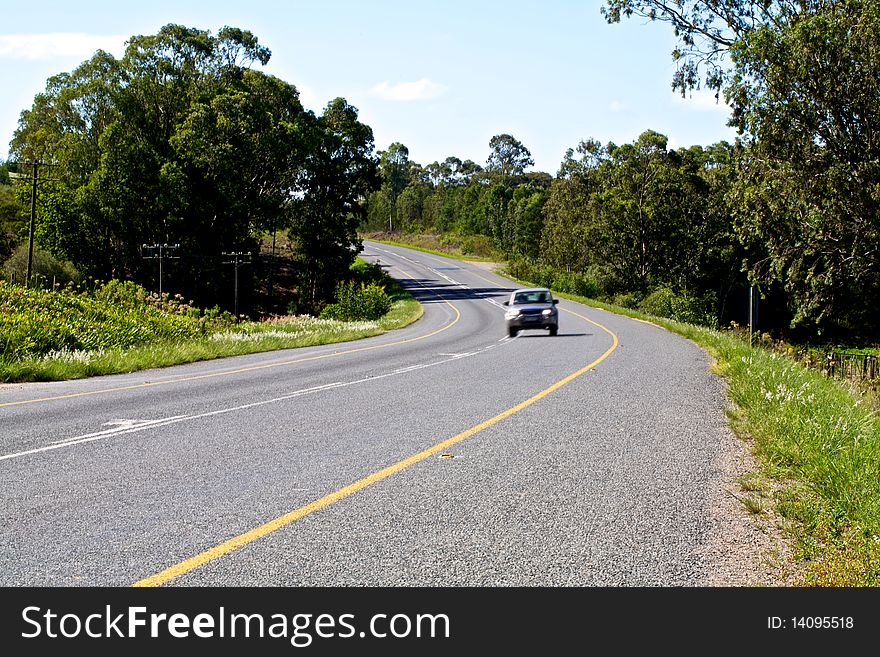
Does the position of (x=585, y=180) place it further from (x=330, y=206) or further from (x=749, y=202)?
(x=749, y=202)

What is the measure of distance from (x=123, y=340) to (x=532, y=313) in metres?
13.7

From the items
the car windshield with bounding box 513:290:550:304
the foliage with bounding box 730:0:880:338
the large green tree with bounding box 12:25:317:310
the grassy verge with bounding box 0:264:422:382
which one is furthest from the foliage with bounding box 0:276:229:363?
the large green tree with bounding box 12:25:317:310

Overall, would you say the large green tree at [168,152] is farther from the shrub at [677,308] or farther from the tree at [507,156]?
the tree at [507,156]

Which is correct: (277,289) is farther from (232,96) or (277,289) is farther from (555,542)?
(555,542)

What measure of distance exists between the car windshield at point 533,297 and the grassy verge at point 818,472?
16559mm

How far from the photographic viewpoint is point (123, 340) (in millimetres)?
19984

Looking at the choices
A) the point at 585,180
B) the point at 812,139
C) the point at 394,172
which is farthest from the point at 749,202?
the point at 394,172

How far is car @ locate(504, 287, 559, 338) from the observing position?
90.9 feet

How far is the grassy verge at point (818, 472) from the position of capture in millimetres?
4699

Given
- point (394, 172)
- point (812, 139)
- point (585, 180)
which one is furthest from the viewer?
point (394, 172)

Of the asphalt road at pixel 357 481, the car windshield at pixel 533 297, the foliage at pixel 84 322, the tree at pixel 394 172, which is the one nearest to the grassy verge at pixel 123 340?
the foliage at pixel 84 322

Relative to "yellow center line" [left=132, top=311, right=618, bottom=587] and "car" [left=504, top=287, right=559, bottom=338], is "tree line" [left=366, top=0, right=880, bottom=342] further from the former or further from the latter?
"yellow center line" [left=132, top=311, right=618, bottom=587]

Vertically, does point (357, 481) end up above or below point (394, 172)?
below

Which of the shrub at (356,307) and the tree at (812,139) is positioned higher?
the tree at (812,139)
